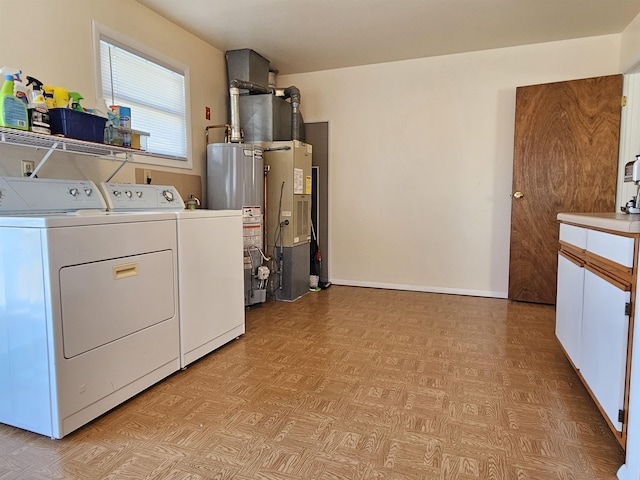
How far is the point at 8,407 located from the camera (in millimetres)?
1714

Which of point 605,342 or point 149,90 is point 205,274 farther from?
point 605,342

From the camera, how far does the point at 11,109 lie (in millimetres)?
1840

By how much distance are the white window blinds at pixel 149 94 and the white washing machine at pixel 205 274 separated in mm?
705

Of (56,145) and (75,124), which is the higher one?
(75,124)

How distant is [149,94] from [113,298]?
77.3 inches

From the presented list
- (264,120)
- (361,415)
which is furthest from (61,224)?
(264,120)

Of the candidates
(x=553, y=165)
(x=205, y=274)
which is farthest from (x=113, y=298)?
(x=553, y=165)

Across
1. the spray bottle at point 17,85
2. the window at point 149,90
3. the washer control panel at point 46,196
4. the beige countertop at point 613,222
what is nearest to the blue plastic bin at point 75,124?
the spray bottle at point 17,85

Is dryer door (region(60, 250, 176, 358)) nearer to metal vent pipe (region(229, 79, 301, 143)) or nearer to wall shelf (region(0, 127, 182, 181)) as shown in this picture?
wall shelf (region(0, 127, 182, 181))

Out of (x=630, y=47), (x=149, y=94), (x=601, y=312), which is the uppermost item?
(x=630, y=47)

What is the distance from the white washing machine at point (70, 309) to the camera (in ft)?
5.20

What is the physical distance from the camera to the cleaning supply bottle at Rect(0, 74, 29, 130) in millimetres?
1823

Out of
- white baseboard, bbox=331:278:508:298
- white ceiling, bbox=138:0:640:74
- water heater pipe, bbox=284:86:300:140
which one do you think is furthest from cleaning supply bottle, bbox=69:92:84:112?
white baseboard, bbox=331:278:508:298

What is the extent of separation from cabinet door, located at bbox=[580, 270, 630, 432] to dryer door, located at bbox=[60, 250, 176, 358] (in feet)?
6.92
